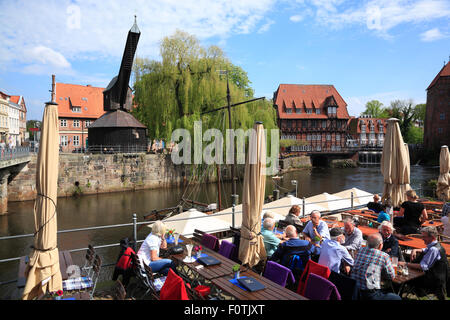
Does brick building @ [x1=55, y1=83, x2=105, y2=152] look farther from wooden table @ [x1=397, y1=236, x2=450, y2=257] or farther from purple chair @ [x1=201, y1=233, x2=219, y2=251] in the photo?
wooden table @ [x1=397, y1=236, x2=450, y2=257]

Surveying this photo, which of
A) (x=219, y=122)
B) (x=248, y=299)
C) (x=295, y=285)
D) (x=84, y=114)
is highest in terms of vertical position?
(x=84, y=114)

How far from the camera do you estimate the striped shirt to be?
4609mm

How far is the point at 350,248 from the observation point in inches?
237

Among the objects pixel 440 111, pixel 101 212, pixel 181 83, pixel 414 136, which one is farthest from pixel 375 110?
pixel 101 212

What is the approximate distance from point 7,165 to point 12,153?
1708mm

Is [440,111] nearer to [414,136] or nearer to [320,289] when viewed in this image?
[414,136]

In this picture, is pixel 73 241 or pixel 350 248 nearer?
pixel 350 248

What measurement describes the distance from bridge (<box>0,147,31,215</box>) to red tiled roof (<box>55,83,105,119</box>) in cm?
2479

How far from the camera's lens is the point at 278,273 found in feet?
16.4

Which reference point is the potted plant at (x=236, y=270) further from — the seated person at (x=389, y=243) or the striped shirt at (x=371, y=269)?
the seated person at (x=389, y=243)

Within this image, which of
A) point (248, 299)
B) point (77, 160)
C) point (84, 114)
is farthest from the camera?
point (84, 114)

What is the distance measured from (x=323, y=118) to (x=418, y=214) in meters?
55.1

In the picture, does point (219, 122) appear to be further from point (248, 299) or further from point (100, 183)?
point (248, 299)
